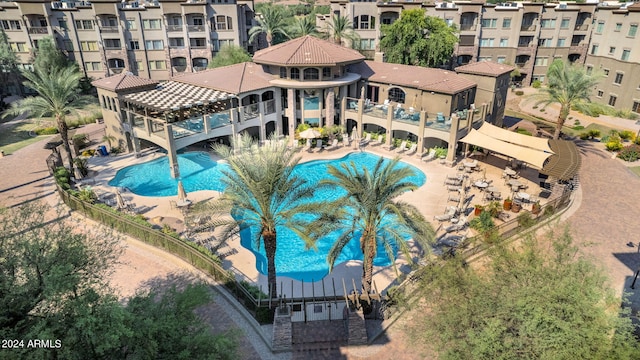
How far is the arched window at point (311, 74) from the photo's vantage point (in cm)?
3719

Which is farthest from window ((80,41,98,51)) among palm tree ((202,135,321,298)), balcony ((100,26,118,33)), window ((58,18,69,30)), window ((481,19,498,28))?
window ((481,19,498,28))

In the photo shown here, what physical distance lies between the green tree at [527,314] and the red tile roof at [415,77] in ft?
78.8

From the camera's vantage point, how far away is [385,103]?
38.1 meters

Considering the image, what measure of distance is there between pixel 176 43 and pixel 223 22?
298 inches

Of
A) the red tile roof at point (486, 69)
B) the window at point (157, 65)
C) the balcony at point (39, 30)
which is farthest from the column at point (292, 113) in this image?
the balcony at point (39, 30)

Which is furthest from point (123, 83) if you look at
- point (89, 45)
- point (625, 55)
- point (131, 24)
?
point (625, 55)

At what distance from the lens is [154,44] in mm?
57719

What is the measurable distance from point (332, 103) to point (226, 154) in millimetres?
22732

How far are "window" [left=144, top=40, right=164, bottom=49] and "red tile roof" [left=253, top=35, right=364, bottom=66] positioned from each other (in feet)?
85.3

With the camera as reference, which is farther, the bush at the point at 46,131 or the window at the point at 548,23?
the window at the point at 548,23

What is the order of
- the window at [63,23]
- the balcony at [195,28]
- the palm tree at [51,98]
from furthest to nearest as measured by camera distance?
the balcony at [195,28]
the window at [63,23]
the palm tree at [51,98]

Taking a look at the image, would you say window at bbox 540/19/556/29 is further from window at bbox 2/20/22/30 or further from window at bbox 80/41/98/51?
window at bbox 2/20/22/30

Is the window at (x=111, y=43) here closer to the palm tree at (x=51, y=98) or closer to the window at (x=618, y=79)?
the palm tree at (x=51, y=98)

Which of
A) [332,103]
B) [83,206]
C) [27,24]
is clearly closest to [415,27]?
[332,103]
